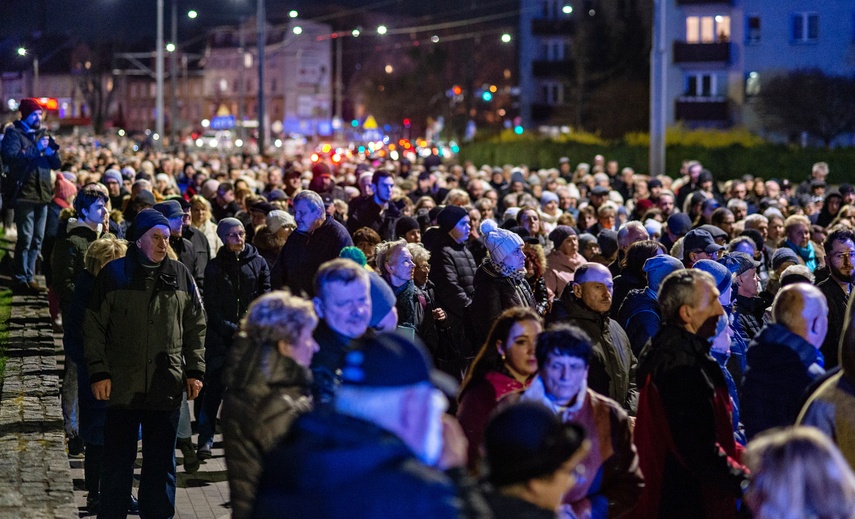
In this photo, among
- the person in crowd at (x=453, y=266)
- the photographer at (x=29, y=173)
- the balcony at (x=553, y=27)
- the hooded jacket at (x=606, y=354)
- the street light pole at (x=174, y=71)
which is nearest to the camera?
the hooded jacket at (x=606, y=354)

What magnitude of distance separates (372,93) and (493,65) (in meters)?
9.25

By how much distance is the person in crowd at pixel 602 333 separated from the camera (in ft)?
25.4

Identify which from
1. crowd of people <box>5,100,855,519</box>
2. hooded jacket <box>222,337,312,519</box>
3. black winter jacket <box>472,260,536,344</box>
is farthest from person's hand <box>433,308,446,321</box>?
hooded jacket <box>222,337,312,519</box>

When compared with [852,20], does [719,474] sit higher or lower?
lower

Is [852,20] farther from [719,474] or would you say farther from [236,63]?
[236,63]

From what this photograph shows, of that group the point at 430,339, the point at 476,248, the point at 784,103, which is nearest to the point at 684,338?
the point at 430,339

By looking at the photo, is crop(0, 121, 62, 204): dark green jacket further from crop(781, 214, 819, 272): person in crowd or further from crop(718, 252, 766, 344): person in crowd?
crop(718, 252, 766, 344): person in crowd

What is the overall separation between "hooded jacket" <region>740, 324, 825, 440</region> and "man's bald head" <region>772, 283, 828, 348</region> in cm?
3

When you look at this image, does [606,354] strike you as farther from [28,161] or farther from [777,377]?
[28,161]

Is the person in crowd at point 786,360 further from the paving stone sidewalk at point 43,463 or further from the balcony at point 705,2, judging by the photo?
the balcony at point 705,2

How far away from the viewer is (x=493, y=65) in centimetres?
10150

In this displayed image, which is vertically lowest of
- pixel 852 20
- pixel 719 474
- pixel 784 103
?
pixel 719 474

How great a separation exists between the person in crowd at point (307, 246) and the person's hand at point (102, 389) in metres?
2.60

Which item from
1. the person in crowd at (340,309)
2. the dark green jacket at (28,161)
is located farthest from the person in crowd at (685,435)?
the dark green jacket at (28,161)
